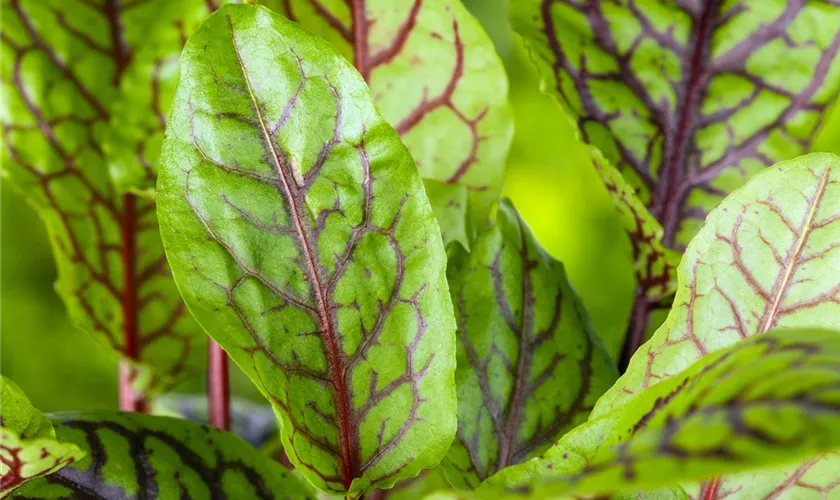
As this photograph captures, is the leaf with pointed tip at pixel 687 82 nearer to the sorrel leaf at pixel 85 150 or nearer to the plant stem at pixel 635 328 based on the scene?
the plant stem at pixel 635 328

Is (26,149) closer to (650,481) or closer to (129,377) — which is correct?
(129,377)

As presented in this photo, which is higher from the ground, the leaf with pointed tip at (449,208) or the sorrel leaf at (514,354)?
the leaf with pointed tip at (449,208)

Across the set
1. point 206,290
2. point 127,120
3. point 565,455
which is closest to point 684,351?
point 565,455

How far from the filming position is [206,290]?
356 mm

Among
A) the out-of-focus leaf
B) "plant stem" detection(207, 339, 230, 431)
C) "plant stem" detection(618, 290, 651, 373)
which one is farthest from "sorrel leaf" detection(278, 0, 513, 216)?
the out-of-focus leaf

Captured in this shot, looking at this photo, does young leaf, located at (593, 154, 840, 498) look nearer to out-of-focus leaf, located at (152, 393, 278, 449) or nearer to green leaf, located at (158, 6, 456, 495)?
green leaf, located at (158, 6, 456, 495)

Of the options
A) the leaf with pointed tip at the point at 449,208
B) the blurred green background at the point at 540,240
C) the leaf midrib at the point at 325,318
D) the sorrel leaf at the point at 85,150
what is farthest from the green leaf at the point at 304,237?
the blurred green background at the point at 540,240

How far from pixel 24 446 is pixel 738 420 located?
0.23 metres

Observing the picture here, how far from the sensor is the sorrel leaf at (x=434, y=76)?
1.56 feet

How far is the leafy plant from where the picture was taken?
0.31 meters

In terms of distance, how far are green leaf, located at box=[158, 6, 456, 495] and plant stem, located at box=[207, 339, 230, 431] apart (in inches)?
10.9

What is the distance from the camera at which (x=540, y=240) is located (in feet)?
4.38

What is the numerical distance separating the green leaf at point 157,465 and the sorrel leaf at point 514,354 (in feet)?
0.33

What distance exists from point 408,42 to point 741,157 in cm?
22
